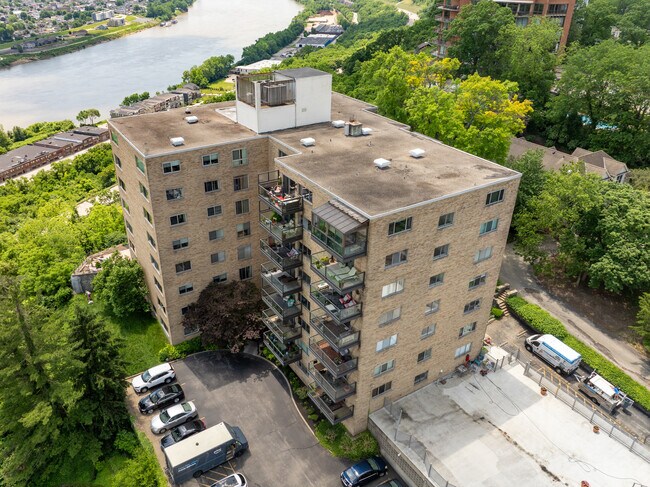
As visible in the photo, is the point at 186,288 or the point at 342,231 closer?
the point at 342,231

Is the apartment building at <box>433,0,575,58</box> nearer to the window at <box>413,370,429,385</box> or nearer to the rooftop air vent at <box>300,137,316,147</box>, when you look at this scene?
the rooftop air vent at <box>300,137,316,147</box>

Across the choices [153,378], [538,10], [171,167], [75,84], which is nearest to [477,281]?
[171,167]

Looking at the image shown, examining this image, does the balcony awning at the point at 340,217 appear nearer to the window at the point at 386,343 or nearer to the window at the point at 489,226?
the window at the point at 386,343

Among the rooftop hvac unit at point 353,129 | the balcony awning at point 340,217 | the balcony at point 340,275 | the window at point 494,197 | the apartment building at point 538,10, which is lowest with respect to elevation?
the balcony at point 340,275

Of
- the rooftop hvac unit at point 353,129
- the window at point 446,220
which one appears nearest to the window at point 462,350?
the window at point 446,220

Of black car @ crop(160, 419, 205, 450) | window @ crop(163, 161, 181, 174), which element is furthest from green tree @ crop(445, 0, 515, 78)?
black car @ crop(160, 419, 205, 450)

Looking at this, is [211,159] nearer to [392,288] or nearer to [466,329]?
[392,288]
